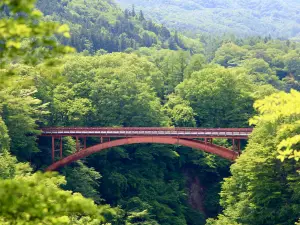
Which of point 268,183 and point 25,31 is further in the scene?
point 268,183

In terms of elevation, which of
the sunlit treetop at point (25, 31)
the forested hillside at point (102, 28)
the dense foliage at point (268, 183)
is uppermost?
the forested hillside at point (102, 28)

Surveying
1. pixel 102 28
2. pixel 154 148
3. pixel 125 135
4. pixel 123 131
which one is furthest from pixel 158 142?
pixel 102 28

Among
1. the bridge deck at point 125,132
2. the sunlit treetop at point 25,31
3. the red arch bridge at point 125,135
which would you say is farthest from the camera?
the bridge deck at point 125,132

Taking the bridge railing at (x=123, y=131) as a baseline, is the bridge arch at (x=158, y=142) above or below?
below

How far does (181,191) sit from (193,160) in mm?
5700

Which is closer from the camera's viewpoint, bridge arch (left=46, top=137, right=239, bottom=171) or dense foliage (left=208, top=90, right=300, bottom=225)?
dense foliage (left=208, top=90, right=300, bottom=225)

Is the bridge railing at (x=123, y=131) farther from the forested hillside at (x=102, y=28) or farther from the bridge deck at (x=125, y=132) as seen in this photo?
the forested hillside at (x=102, y=28)

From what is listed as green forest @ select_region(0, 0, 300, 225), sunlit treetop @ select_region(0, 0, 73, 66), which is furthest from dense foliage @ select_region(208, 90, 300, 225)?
sunlit treetop @ select_region(0, 0, 73, 66)

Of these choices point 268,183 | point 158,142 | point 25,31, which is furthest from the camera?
point 158,142

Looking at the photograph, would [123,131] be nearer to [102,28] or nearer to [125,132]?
[125,132]

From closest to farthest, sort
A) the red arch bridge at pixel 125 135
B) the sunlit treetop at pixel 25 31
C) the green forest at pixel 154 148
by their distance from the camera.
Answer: the sunlit treetop at pixel 25 31 < the green forest at pixel 154 148 < the red arch bridge at pixel 125 135

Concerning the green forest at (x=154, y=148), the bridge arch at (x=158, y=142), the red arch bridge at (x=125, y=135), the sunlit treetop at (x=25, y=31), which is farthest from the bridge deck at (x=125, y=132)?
the sunlit treetop at (x=25, y=31)

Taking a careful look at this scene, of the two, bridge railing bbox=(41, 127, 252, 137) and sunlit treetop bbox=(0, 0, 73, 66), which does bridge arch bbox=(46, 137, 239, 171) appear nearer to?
bridge railing bbox=(41, 127, 252, 137)

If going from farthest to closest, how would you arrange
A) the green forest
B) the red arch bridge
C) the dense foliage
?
the red arch bridge, the green forest, the dense foliage
